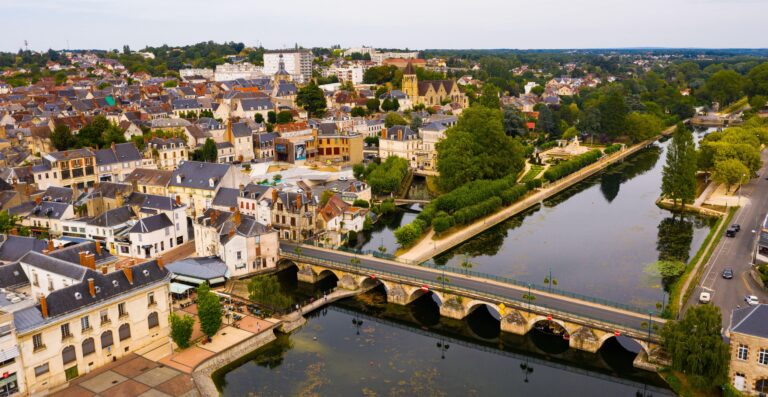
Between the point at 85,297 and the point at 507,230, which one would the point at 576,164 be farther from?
the point at 85,297

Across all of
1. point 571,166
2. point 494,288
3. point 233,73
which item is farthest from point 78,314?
point 233,73

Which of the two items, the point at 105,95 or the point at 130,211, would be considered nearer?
the point at 130,211

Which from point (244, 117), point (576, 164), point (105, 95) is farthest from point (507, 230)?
point (105, 95)

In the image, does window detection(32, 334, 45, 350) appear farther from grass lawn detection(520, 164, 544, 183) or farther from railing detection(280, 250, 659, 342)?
grass lawn detection(520, 164, 544, 183)

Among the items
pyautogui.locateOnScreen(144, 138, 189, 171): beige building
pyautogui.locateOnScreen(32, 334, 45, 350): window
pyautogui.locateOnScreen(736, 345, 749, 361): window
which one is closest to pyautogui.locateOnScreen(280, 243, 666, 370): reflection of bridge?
pyautogui.locateOnScreen(736, 345, 749, 361): window

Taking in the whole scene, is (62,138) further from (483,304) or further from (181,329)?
(483,304)
